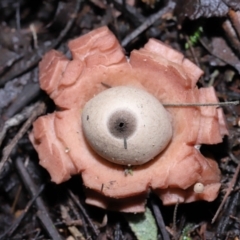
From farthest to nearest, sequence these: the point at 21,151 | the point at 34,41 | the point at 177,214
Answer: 1. the point at 34,41
2. the point at 21,151
3. the point at 177,214

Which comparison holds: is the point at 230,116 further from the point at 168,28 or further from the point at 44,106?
the point at 44,106

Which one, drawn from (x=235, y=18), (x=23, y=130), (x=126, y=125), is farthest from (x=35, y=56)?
(x=235, y=18)

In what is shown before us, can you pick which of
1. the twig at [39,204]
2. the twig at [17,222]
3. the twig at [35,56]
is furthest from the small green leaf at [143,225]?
the twig at [35,56]

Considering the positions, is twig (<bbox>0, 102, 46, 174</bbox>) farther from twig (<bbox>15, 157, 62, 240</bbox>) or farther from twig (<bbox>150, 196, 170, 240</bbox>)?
twig (<bbox>150, 196, 170, 240</bbox>)

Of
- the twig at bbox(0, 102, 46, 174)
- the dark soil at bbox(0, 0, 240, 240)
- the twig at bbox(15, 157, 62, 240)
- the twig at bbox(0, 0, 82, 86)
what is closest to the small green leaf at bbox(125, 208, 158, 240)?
the dark soil at bbox(0, 0, 240, 240)

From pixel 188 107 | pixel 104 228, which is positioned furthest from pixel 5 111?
pixel 188 107

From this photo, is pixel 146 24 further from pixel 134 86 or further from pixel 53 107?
pixel 53 107
